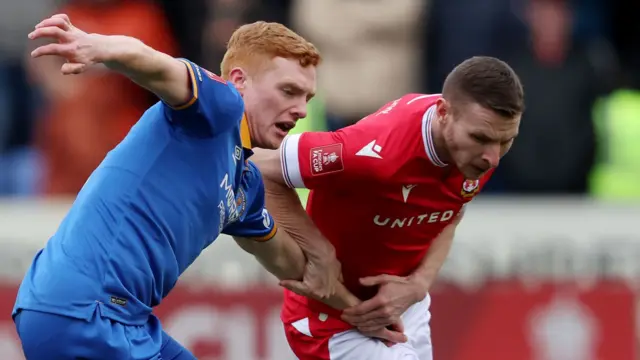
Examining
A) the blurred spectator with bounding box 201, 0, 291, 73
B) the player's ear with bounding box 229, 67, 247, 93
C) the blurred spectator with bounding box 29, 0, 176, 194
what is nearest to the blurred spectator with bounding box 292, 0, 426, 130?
the blurred spectator with bounding box 201, 0, 291, 73

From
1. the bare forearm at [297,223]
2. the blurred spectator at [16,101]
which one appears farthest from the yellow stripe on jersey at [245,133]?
the blurred spectator at [16,101]

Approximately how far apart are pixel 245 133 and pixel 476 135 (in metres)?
0.91

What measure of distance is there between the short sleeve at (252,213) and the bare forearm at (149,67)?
744mm

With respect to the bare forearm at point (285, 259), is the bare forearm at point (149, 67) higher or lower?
higher

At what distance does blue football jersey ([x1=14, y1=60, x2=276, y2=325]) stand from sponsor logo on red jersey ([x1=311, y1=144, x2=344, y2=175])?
64 cm

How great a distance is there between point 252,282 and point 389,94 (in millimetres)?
1831

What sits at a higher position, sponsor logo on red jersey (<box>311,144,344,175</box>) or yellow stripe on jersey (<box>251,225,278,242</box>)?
sponsor logo on red jersey (<box>311,144,344,175</box>)

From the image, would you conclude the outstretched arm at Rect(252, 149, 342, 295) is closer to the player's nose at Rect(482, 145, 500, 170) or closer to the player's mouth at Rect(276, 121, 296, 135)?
the player's mouth at Rect(276, 121, 296, 135)

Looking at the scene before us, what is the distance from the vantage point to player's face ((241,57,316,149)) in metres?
5.05

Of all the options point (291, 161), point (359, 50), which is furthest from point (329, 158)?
point (359, 50)

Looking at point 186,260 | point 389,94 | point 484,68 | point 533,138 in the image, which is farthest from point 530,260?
point 186,260

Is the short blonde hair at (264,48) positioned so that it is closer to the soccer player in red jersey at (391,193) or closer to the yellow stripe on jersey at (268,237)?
the soccer player in red jersey at (391,193)

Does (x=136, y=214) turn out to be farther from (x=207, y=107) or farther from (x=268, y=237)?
(x=268, y=237)

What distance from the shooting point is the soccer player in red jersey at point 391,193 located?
5.19m
